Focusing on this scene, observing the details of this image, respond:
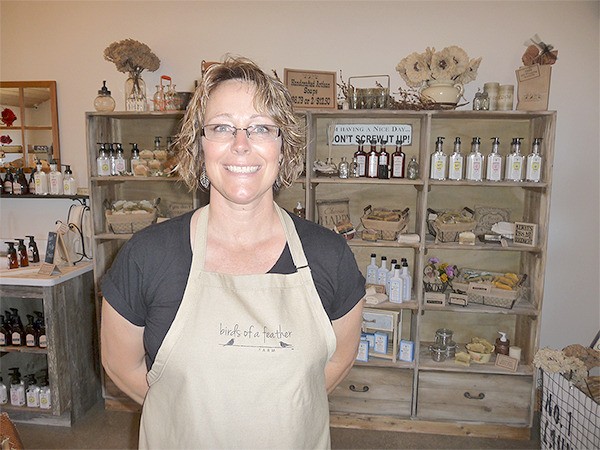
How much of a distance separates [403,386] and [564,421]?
0.83 meters

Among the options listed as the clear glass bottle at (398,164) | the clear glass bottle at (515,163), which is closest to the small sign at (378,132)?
the clear glass bottle at (398,164)

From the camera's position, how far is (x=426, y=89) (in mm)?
2566

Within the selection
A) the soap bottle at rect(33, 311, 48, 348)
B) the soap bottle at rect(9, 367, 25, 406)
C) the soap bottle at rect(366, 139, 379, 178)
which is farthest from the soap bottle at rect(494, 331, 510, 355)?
the soap bottle at rect(9, 367, 25, 406)

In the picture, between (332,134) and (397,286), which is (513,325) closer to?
(397,286)

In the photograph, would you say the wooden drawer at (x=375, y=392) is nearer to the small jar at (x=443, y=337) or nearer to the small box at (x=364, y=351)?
the small box at (x=364, y=351)

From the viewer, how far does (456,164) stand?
8.54 feet

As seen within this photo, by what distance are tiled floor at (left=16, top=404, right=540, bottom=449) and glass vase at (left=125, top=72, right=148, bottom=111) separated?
6.28 ft

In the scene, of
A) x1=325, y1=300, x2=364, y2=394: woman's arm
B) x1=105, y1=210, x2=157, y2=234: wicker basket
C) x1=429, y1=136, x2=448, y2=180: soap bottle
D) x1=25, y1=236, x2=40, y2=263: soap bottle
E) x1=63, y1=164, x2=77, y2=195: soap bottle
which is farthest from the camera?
x1=63, y1=164, x2=77, y2=195: soap bottle

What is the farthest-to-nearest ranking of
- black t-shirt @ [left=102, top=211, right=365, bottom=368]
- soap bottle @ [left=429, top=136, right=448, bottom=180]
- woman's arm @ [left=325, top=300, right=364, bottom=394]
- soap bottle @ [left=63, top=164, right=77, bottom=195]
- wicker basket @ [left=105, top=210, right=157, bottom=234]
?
soap bottle @ [left=63, top=164, right=77, bottom=195] → wicker basket @ [left=105, top=210, right=157, bottom=234] → soap bottle @ [left=429, top=136, right=448, bottom=180] → woman's arm @ [left=325, top=300, right=364, bottom=394] → black t-shirt @ [left=102, top=211, right=365, bottom=368]

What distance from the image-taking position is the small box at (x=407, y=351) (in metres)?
2.76

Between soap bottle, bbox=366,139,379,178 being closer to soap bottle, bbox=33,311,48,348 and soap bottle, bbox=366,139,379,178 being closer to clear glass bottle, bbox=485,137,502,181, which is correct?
clear glass bottle, bbox=485,137,502,181

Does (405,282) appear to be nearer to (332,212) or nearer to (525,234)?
(332,212)

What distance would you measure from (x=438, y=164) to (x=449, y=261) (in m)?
0.71

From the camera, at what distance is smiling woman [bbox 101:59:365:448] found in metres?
1.14
